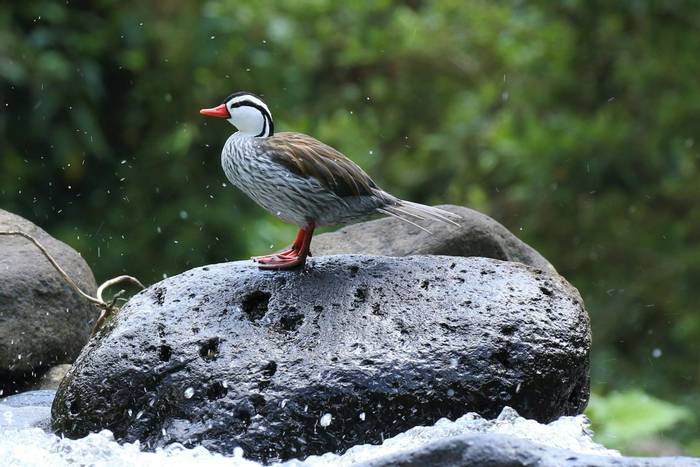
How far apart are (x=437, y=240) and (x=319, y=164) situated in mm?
1256

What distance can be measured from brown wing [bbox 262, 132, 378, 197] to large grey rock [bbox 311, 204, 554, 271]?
3.42 ft

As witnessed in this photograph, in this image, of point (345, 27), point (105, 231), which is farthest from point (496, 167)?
point (105, 231)

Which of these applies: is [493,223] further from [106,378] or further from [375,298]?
[106,378]

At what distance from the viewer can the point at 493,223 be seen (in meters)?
5.40

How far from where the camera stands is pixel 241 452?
3.73m

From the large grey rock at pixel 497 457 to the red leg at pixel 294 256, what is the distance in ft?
4.90

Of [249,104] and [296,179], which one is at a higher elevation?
[249,104]

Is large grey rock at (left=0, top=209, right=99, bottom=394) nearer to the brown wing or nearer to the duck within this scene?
the duck

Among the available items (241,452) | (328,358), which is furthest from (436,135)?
(241,452)

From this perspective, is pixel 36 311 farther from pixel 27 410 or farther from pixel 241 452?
pixel 241 452

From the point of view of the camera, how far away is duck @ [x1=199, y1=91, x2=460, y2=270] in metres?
4.14

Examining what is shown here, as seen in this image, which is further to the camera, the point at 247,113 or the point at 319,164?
the point at 247,113

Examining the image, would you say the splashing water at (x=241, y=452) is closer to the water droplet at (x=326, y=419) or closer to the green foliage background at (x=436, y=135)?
the water droplet at (x=326, y=419)

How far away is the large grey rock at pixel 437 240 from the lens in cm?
525
